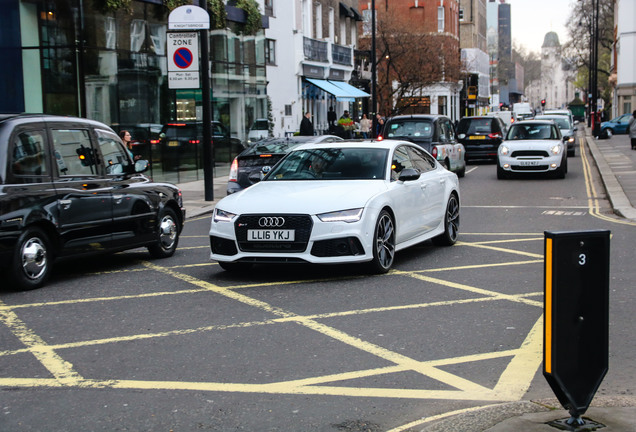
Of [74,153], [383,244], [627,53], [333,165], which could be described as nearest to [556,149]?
[333,165]

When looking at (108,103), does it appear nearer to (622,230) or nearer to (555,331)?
(622,230)

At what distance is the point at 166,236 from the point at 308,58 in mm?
33100

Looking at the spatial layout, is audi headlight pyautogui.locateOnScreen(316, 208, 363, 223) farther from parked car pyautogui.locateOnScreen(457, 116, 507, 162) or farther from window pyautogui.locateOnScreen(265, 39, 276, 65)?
window pyautogui.locateOnScreen(265, 39, 276, 65)

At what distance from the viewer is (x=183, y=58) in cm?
1862

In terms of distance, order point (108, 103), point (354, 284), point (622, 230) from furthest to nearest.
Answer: point (108, 103), point (622, 230), point (354, 284)

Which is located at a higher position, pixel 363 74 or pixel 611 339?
pixel 363 74

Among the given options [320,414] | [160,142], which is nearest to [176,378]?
[320,414]

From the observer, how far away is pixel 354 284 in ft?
29.3

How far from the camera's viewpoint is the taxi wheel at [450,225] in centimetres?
1166

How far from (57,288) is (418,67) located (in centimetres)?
4779

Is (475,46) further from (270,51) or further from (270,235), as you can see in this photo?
A: (270,235)

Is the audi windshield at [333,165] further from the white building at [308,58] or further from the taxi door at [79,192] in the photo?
the white building at [308,58]

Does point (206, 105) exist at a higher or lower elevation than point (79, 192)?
higher

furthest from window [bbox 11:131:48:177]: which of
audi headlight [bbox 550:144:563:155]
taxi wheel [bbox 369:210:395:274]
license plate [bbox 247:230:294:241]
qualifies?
audi headlight [bbox 550:144:563:155]
